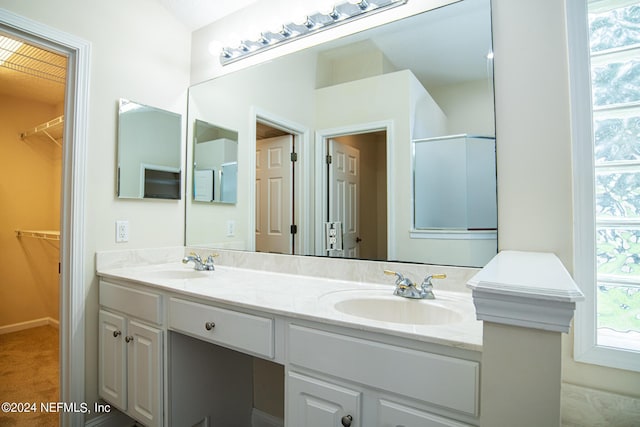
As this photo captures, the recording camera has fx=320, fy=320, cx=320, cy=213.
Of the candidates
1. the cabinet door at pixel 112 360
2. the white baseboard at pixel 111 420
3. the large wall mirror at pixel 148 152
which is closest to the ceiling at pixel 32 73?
the large wall mirror at pixel 148 152

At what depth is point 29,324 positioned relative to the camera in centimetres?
326

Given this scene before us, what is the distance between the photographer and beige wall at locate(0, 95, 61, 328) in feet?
10.2

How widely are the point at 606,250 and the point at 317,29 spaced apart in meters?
1.53

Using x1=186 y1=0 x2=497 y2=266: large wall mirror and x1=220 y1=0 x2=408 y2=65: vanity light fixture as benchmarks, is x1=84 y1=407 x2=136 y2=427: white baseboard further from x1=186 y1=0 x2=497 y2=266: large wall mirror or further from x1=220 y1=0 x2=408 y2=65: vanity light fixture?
x1=220 y1=0 x2=408 y2=65: vanity light fixture

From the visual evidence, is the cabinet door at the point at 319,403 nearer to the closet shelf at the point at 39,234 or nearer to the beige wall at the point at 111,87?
the beige wall at the point at 111,87

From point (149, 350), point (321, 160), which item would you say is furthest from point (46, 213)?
point (321, 160)

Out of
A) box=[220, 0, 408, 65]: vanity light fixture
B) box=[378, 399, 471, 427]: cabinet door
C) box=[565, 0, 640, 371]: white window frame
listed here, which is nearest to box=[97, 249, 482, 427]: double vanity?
box=[378, 399, 471, 427]: cabinet door

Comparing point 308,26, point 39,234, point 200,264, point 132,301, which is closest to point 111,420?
point 132,301

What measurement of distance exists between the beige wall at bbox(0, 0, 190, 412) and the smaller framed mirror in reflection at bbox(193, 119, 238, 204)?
0.21m

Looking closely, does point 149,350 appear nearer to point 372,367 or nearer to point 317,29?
point 372,367

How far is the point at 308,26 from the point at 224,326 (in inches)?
58.1

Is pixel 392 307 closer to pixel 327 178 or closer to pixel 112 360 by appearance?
pixel 327 178

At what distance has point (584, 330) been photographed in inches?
39.8

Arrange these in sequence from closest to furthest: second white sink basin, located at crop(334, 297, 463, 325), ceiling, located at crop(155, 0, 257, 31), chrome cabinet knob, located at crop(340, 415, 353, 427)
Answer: chrome cabinet knob, located at crop(340, 415, 353, 427) → second white sink basin, located at crop(334, 297, 463, 325) → ceiling, located at crop(155, 0, 257, 31)
